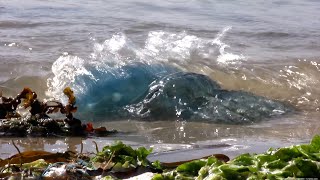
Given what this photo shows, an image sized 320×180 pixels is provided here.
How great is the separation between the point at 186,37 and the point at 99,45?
1.22 meters

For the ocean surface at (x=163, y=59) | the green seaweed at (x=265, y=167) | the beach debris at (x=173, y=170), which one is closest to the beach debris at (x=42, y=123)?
the ocean surface at (x=163, y=59)

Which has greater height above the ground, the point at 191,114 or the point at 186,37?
the point at 186,37

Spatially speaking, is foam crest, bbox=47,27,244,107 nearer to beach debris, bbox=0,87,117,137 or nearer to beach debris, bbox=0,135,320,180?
beach debris, bbox=0,87,117,137

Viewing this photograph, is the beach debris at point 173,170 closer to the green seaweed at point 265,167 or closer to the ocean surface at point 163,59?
the green seaweed at point 265,167

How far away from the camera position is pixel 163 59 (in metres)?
5.99

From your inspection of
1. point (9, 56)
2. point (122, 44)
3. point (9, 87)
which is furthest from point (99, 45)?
point (9, 87)

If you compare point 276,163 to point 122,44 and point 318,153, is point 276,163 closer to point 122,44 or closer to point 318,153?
point 318,153

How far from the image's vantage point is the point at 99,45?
647cm

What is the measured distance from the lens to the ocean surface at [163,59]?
12.4 feet

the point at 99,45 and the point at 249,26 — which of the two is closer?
the point at 99,45

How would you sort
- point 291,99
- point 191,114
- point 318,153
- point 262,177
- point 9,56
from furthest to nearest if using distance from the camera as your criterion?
point 9,56, point 291,99, point 191,114, point 318,153, point 262,177

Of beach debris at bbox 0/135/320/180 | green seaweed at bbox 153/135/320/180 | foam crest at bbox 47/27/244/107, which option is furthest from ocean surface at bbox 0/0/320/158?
green seaweed at bbox 153/135/320/180

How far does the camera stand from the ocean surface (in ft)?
12.4

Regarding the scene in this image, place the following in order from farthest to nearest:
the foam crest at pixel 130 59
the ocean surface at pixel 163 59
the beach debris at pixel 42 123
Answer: the foam crest at pixel 130 59
the ocean surface at pixel 163 59
the beach debris at pixel 42 123
